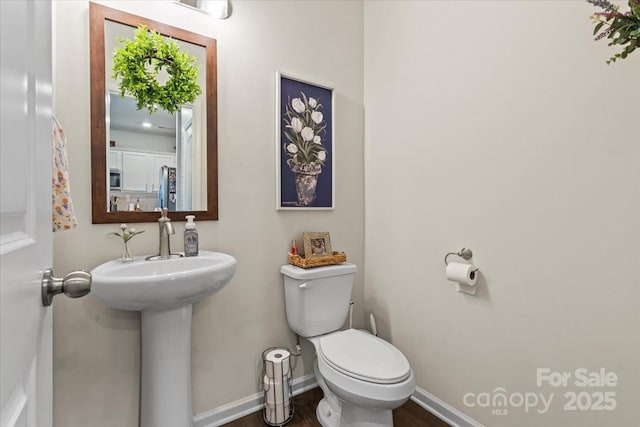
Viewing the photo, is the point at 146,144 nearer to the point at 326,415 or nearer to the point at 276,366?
the point at 276,366

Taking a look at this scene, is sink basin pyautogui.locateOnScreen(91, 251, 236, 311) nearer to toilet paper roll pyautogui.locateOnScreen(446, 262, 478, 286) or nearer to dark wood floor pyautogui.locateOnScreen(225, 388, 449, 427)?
dark wood floor pyautogui.locateOnScreen(225, 388, 449, 427)

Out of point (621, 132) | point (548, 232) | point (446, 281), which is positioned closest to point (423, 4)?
point (621, 132)

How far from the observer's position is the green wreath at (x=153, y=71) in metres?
1.28

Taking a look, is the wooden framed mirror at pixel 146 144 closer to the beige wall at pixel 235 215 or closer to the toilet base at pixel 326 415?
the beige wall at pixel 235 215

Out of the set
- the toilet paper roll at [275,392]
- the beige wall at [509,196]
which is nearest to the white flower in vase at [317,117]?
the beige wall at [509,196]

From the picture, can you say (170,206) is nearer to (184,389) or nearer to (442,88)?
(184,389)

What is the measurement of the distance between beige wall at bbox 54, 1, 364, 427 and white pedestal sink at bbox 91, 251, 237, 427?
15 cm

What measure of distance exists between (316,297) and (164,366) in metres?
0.76

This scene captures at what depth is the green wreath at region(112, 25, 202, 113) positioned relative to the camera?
1283 mm

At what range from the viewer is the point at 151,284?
3.38 ft

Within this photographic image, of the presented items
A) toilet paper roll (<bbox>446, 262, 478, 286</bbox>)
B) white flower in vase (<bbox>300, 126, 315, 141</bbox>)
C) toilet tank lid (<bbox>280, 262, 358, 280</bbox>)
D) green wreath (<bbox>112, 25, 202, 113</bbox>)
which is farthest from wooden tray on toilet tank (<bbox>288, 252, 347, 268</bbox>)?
green wreath (<bbox>112, 25, 202, 113</bbox>)

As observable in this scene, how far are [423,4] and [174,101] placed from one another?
1425 mm

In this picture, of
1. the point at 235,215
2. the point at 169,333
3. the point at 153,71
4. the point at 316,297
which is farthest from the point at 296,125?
the point at 169,333

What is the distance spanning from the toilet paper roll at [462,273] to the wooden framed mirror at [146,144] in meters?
1.18
